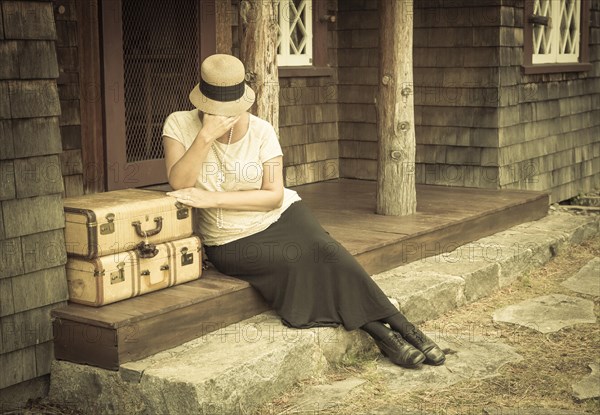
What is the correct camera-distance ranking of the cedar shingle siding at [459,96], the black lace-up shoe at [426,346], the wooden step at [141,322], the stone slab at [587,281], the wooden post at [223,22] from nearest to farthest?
the wooden step at [141,322] → the black lace-up shoe at [426,346] → the stone slab at [587,281] → the wooden post at [223,22] → the cedar shingle siding at [459,96]

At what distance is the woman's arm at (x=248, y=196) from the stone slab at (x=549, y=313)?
1744mm

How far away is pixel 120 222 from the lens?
4.04 meters

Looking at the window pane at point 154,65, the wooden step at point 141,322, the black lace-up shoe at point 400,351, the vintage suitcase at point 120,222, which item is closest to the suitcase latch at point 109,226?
the vintage suitcase at point 120,222

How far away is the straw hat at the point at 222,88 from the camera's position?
427cm

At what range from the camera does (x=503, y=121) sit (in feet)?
26.0

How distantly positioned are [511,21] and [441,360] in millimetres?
4243

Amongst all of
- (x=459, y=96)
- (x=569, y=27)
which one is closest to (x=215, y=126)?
(x=459, y=96)

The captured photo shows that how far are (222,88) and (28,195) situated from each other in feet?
3.28

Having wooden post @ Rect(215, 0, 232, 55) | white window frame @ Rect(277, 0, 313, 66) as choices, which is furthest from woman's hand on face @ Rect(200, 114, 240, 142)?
white window frame @ Rect(277, 0, 313, 66)

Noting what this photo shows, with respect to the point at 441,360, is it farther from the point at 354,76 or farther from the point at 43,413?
the point at 354,76

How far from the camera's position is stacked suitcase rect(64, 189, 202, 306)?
3.96m

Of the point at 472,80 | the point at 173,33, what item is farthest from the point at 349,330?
the point at 472,80

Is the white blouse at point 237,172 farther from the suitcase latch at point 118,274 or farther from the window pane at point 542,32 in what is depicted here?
the window pane at point 542,32

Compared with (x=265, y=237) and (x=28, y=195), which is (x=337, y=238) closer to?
(x=265, y=237)
